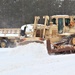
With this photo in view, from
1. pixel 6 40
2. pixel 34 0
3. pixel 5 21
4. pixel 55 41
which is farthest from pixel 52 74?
pixel 34 0

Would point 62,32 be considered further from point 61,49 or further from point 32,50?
point 32,50

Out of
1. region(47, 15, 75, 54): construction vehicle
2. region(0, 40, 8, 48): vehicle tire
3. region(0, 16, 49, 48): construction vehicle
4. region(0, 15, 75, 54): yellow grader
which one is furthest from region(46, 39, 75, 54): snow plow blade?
region(0, 40, 8, 48): vehicle tire

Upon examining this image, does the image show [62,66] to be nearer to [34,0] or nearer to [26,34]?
[26,34]

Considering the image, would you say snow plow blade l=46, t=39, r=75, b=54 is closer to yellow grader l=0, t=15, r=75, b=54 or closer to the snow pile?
the snow pile

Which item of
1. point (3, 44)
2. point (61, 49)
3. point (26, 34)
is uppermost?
point (26, 34)

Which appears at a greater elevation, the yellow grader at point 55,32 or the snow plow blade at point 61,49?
the yellow grader at point 55,32

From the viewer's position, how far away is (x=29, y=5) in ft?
145

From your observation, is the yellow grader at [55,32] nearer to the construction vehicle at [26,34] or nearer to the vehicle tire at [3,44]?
the construction vehicle at [26,34]

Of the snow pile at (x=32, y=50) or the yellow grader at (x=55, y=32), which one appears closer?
the snow pile at (x=32, y=50)

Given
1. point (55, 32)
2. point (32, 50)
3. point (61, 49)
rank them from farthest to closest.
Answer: point (55, 32) < point (61, 49) < point (32, 50)

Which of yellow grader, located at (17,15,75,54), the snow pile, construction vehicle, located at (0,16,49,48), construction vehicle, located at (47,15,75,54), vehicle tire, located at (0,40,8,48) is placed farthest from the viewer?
vehicle tire, located at (0,40,8,48)

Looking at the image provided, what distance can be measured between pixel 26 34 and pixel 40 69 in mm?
10686

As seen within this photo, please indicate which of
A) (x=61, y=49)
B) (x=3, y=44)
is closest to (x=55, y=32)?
(x=61, y=49)

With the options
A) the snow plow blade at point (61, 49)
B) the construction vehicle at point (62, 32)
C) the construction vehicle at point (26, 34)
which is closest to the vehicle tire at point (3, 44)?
the construction vehicle at point (26, 34)
